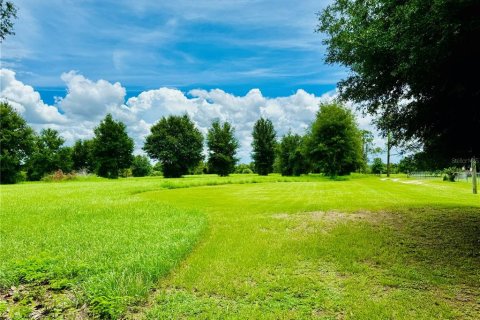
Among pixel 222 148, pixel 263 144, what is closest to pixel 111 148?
pixel 222 148

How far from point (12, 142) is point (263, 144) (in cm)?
4301

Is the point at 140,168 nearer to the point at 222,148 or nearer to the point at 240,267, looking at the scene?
the point at 222,148

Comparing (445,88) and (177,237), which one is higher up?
(445,88)

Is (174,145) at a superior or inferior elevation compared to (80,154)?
superior

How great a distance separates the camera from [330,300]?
4895 mm

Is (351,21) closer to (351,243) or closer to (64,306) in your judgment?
(351,243)

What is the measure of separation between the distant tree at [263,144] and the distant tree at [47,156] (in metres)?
36.0

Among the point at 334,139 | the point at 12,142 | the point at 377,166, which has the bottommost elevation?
the point at 377,166

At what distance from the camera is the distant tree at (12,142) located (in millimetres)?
43453

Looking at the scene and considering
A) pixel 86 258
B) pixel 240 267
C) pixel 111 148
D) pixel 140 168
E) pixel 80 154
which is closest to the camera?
pixel 240 267

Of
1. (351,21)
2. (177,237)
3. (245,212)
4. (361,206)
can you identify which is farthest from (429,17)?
(361,206)

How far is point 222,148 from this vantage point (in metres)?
60.3

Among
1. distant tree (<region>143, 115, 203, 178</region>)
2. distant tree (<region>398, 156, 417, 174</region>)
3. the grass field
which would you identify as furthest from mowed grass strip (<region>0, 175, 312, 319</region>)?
distant tree (<region>143, 115, 203, 178</region>)

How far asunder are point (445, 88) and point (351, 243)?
4.56 meters
